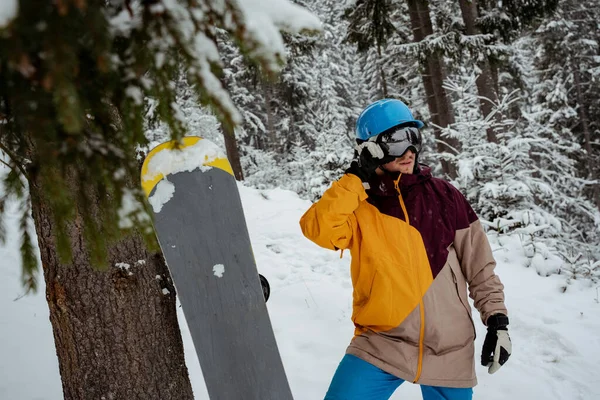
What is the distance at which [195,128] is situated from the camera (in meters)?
14.6

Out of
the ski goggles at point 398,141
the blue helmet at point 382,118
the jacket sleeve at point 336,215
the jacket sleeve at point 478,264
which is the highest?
the blue helmet at point 382,118

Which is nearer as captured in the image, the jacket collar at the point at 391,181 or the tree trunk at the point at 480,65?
the jacket collar at the point at 391,181

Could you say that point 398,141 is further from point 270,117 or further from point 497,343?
point 270,117

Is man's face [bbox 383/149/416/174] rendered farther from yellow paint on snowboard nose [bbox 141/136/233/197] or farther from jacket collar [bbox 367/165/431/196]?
yellow paint on snowboard nose [bbox 141/136/233/197]

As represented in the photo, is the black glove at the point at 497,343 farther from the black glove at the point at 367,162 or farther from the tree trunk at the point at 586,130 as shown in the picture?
the tree trunk at the point at 586,130

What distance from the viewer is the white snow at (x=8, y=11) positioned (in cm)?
71

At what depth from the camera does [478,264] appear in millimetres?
2307

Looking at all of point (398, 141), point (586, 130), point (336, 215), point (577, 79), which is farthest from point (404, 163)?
point (577, 79)

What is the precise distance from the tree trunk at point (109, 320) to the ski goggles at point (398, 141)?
1.50 metres

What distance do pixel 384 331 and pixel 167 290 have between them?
4.05 ft

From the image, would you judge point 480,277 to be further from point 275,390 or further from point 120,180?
point 120,180

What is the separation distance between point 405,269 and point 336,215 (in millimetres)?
485

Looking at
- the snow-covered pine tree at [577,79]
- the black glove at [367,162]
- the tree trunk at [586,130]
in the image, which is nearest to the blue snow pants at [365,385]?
the black glove at [367,162]

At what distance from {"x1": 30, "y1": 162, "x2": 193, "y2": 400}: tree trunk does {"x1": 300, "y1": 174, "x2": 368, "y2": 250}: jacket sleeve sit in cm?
92
